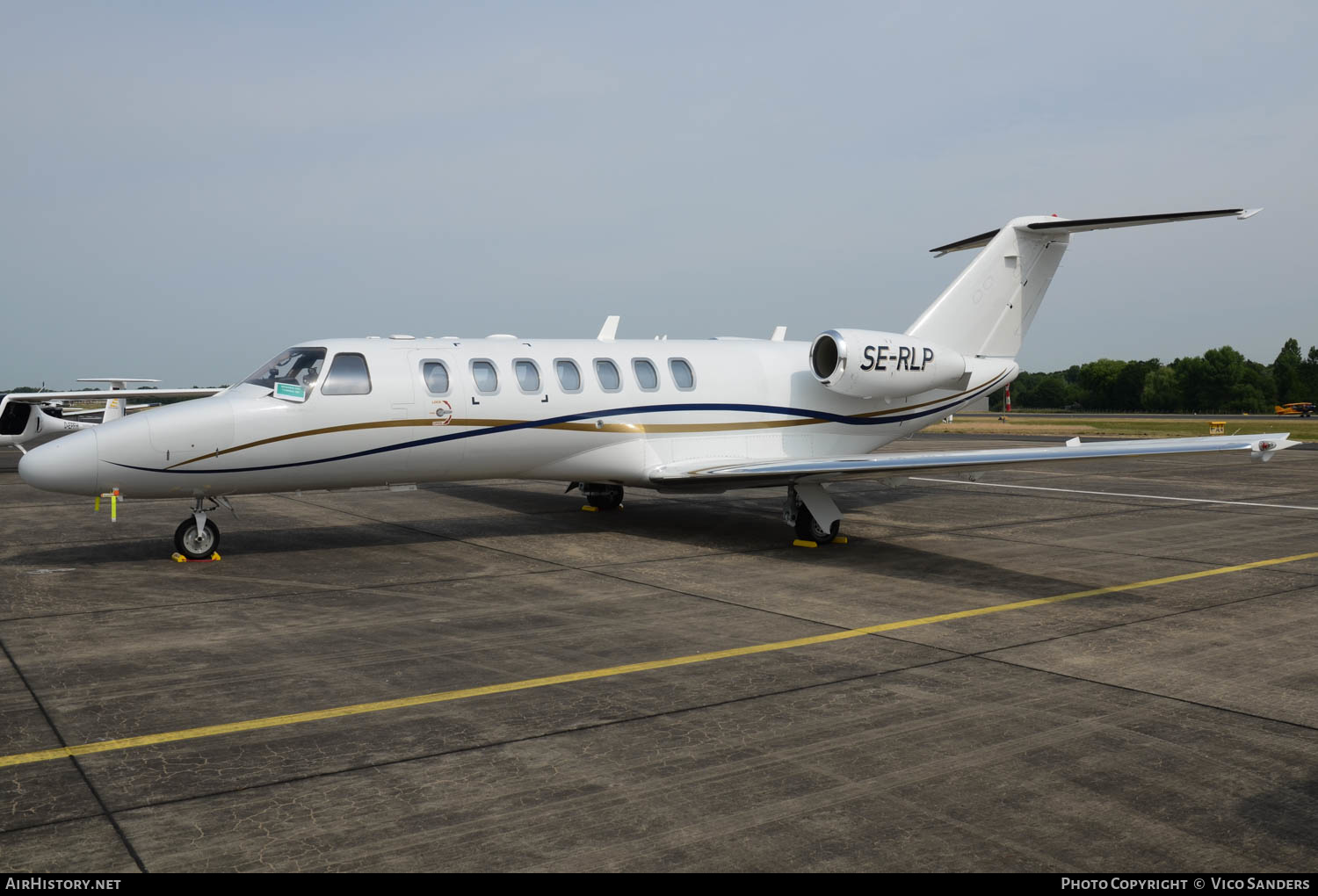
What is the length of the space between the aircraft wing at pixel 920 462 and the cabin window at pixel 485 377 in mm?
2462

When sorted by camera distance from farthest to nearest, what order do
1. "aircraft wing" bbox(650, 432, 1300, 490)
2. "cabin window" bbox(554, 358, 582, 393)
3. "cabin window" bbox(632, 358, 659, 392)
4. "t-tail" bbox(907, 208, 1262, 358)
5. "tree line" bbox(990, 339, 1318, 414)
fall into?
"tree line" bbox(990, 339, 1318, 414) < "t-tail" bbox(907, 208, 1262, 358) < "cabin window" bbox(632, 358, 659, 392) < "cabin window" bbox(554, 358, 582, 393) < "aircraft wing" bbox(650, 432, 1300, 490)

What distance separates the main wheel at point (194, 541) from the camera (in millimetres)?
11453

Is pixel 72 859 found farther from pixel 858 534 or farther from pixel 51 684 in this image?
pixel 858 534

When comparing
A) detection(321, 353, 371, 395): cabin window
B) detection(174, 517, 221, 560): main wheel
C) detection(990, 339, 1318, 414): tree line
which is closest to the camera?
detection(174, 517, 221, 560): main wheel

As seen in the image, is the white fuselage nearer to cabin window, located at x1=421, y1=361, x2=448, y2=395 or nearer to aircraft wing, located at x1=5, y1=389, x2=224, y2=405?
cabin window, located at x1=421, y1=361, x2=448, y2=395

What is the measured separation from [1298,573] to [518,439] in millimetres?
9140

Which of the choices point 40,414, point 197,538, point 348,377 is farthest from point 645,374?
point 40,414

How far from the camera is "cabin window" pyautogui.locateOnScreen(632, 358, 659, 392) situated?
13914 mm

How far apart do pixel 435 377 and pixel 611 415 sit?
243 cm

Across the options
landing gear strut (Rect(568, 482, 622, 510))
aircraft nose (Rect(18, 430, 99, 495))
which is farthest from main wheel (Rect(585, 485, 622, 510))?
aircraft nose (Rect(18, 430, 99, 495))

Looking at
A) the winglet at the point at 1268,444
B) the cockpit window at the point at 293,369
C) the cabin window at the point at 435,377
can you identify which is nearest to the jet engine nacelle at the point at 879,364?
the cabin window at the point at 435,377

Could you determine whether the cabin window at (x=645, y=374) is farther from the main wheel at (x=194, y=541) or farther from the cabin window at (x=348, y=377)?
the main wheel at (x=194, y=541)

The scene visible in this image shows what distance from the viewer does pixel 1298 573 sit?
36.1 feet

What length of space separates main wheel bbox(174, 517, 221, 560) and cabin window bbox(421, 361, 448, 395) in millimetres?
2992
